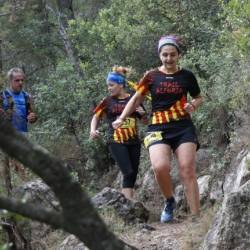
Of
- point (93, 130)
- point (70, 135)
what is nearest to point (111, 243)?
point (93, 130)

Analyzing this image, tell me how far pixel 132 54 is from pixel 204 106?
4.16 metres

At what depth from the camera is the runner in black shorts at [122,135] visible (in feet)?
24.7

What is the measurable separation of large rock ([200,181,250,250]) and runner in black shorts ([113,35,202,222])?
1413mm

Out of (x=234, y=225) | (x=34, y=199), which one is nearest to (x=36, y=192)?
(x=34, y=199)

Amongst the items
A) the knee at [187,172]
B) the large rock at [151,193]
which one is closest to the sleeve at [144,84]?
the knee at [187,172]

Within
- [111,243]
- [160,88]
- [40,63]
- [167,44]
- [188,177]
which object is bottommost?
[111,243]

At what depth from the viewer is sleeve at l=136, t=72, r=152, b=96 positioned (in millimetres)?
6266

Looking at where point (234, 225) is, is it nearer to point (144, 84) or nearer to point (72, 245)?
point (72, 245)

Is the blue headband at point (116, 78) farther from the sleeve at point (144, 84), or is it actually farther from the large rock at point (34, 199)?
the large rock at point (34, 199)

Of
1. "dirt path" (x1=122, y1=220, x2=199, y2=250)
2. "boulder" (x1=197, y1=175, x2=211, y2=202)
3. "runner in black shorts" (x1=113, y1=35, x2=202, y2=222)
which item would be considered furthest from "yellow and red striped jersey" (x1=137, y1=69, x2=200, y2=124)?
"boulder" (x1=197, y1=175, x2=211, y2=202)

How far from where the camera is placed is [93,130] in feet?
24.8

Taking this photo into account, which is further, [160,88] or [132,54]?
[132,54]

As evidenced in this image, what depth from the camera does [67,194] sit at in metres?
1.97

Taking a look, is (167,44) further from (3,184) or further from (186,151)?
(3,184)
